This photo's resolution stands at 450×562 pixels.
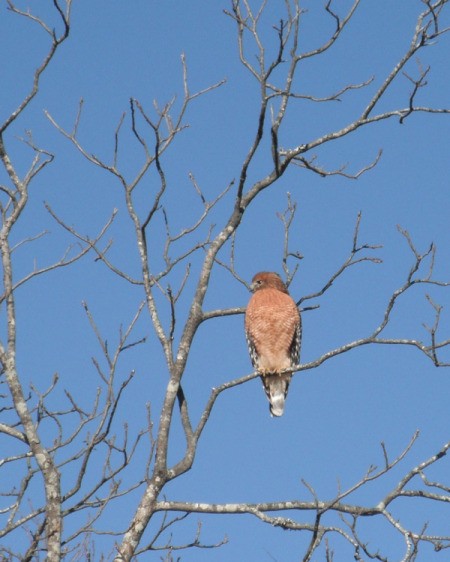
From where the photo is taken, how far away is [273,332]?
25.3 ft

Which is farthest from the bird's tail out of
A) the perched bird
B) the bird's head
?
the bird's head

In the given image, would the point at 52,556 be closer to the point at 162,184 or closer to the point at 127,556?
the point at 127,556

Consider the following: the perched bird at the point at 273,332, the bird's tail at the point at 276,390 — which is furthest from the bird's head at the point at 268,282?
the bird's tail at the point at 276,390

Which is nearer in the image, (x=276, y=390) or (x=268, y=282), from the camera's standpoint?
(x=268, y=282)

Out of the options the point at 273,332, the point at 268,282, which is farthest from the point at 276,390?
the point at 268,282

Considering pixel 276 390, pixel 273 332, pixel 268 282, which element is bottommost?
pixel 276 390

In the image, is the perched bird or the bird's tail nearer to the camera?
the perched bird

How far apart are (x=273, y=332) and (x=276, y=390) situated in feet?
1.97

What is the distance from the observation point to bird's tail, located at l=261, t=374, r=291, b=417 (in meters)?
8.00

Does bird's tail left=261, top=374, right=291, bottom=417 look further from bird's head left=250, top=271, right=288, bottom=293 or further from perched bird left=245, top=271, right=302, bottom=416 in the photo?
bird's head left=250, top=271, right=288, bottom=293

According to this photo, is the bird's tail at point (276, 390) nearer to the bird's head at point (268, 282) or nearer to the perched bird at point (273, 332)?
the perched bird at point (273, 332)

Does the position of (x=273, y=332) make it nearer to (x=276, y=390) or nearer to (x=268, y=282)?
(x=268, y=282)

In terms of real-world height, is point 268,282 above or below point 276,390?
above

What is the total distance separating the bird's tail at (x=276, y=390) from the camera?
8.00 metres
